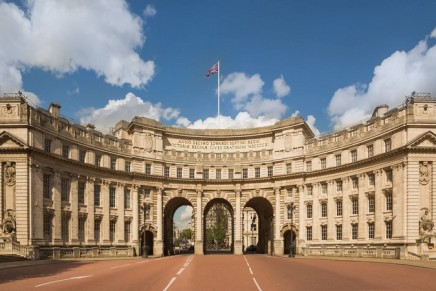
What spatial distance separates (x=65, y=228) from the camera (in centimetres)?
5166

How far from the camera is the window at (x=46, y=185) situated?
48.5m

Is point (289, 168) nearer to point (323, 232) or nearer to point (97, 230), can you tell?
point (323, 232)

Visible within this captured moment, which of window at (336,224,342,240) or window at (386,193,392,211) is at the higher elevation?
window at (386,193,392,211)

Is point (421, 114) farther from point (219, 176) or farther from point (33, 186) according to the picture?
point (33, 186)

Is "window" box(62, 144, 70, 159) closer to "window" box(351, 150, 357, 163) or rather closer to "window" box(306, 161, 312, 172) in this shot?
"window" box(306, 161, 312, 172)

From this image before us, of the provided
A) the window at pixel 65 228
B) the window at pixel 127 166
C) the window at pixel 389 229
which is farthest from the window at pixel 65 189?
the window at pixel 389 229

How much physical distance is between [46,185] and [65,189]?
3416 millimetres

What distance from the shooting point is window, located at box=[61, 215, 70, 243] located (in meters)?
51.3

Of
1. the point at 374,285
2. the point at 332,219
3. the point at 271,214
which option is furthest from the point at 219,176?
the point at 374,285

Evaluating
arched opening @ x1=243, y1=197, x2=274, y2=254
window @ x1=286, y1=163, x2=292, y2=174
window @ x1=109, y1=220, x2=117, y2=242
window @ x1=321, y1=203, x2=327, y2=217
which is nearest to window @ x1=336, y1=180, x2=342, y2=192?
window @ x1=321, y1=203, x2=327, y2=217

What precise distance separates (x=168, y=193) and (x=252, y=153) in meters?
14.0

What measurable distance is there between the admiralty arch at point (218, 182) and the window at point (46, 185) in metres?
0.12

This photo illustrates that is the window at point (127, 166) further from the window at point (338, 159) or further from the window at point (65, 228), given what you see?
the window at point (338, 159)

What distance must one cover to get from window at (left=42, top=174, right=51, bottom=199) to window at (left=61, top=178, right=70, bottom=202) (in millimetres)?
2375
